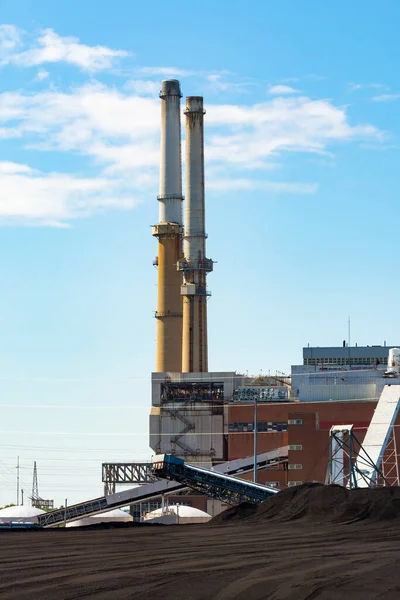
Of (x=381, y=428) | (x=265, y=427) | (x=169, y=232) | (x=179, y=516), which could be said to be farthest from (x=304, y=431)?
(x=169, y=232)

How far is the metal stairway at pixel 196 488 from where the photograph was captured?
73750mm

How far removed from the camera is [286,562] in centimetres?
2781

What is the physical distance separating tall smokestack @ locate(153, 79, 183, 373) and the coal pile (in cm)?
7691

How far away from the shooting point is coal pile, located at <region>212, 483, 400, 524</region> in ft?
142

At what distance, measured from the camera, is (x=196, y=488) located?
252 ft

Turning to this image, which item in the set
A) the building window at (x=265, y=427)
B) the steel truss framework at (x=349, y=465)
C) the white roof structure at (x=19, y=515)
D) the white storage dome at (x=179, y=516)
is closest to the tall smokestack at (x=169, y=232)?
the building window at (x=265, y=427)

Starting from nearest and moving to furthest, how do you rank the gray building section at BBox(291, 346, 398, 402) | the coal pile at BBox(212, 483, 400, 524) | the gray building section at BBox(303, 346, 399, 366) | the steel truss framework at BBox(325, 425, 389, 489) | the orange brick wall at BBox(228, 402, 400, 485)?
1. the coal pile at BBox(212, 483, 400, 524)
2. the steel truss framework at BBox(325, 425, 389, 489)
3. the orange brick wall at BBox(228, 402, 400, 485)
4. the gray building section at BBox(291, 346, 398, 402)
5. the gray building section at BBox(303, 346, 399, 366)

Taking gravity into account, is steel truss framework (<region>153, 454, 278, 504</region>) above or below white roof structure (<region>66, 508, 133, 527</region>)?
above

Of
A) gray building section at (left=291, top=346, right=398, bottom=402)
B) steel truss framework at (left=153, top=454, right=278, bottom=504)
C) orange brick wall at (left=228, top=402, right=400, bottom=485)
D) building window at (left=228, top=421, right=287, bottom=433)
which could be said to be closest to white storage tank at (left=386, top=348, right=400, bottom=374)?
gray building section at (left=291, top=346, right=398, bottom=402)

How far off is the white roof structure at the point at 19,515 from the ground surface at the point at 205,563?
188 feet

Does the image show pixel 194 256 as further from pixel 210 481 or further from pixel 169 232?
pixel 210 481

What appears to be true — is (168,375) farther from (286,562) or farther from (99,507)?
(286,562)

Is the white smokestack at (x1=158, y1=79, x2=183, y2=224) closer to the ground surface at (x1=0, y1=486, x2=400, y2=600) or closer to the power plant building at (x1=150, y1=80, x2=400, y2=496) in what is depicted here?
the power plant building at (x1=150, y1=80, x2=400, y2=496)

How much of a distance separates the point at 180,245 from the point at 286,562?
100m
